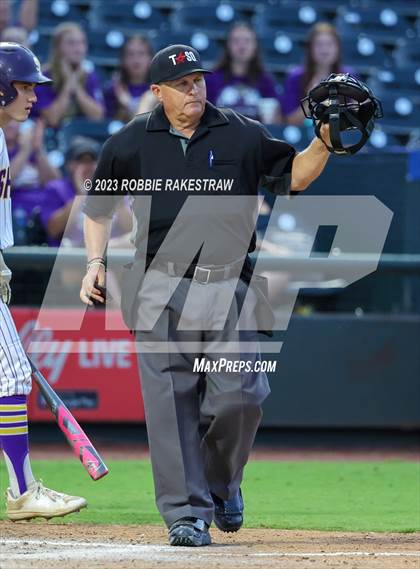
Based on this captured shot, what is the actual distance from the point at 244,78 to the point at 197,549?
654 centimetres

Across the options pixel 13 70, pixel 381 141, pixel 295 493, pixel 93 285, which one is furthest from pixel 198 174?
pixel 381 141

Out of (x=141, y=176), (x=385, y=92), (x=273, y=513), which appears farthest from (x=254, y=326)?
(x=385, y=92)

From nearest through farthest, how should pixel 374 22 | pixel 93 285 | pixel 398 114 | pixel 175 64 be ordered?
pixel 175 64
pixel 93 285
pixel 398 114
pixel 374 22

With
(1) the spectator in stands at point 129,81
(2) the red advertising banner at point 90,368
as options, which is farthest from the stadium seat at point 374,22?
(2) the red advertising banner at point 90,368

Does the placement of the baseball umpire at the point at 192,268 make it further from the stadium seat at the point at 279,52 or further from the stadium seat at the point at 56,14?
the stadium seat at the point at 56,14

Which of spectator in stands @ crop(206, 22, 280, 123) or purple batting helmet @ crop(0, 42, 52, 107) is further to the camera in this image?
spectator in stands @ crop(206, 22, 280, 123)

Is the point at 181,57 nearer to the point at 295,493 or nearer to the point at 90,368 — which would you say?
the point at 295,493

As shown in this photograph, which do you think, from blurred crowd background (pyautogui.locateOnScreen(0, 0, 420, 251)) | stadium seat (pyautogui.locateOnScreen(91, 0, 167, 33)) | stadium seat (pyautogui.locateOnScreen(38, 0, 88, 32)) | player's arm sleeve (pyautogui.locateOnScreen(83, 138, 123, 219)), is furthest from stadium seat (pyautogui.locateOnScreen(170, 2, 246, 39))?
player's arm sleeve (pyautogui.locateOnScreen(83, 138, 123, 219))

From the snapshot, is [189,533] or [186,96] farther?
[186,96]

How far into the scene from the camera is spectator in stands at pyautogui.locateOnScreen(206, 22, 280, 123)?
990 centimetres

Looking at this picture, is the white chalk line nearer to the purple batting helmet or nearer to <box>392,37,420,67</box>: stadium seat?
the purple batting helmet

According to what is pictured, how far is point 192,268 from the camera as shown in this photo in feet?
14.5

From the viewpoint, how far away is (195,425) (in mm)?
4434

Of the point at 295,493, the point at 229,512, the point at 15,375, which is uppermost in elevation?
the point at 15,375
